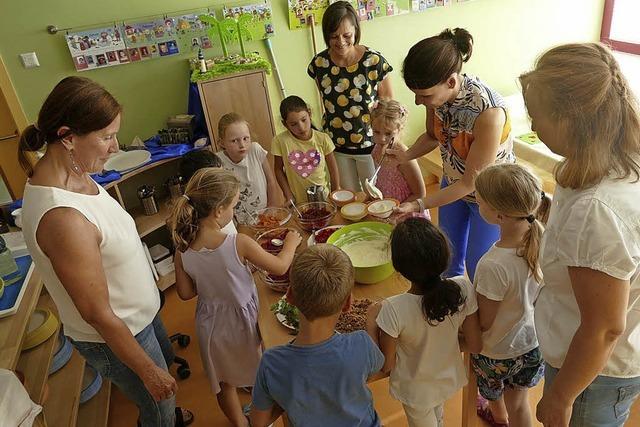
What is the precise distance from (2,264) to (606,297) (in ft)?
6.94

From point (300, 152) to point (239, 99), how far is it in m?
0.87

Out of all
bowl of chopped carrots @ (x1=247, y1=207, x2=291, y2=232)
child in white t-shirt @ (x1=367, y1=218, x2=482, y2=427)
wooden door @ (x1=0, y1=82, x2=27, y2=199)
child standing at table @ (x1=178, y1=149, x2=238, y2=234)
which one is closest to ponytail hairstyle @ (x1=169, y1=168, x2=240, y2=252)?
bowl of chopped carrots @ (x1=247, y1=207, x2=291, y2=232)

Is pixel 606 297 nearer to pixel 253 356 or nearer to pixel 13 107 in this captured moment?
pixel 253 356

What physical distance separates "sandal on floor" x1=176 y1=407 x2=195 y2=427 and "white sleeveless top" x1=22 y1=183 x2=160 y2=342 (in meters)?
0.87

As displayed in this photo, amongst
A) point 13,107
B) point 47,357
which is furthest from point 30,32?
point 47,357

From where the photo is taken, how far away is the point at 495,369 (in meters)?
1.56

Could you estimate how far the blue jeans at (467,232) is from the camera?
201 centimetres

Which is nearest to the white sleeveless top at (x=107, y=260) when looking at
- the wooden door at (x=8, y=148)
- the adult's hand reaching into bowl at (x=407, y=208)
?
the adult's hand reaching into bowl at (x=407, y=208)

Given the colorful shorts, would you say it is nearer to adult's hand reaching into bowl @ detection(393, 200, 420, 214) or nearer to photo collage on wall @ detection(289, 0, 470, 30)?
adult's hand reaching into bowl @ detection(393, 200, 420, 214)

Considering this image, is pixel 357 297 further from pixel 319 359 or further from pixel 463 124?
pixel 463 124

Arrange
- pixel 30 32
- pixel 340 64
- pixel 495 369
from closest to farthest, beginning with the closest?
1. pixel 495 369
2. pixel 340 64
3. pixel 30 32

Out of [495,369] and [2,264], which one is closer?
[495,369]

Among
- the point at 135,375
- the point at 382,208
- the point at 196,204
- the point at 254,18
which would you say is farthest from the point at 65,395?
the point at 254,18

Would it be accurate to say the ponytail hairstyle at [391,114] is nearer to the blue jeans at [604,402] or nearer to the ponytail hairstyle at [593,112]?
the ponytail hairstyle at [593,112]
